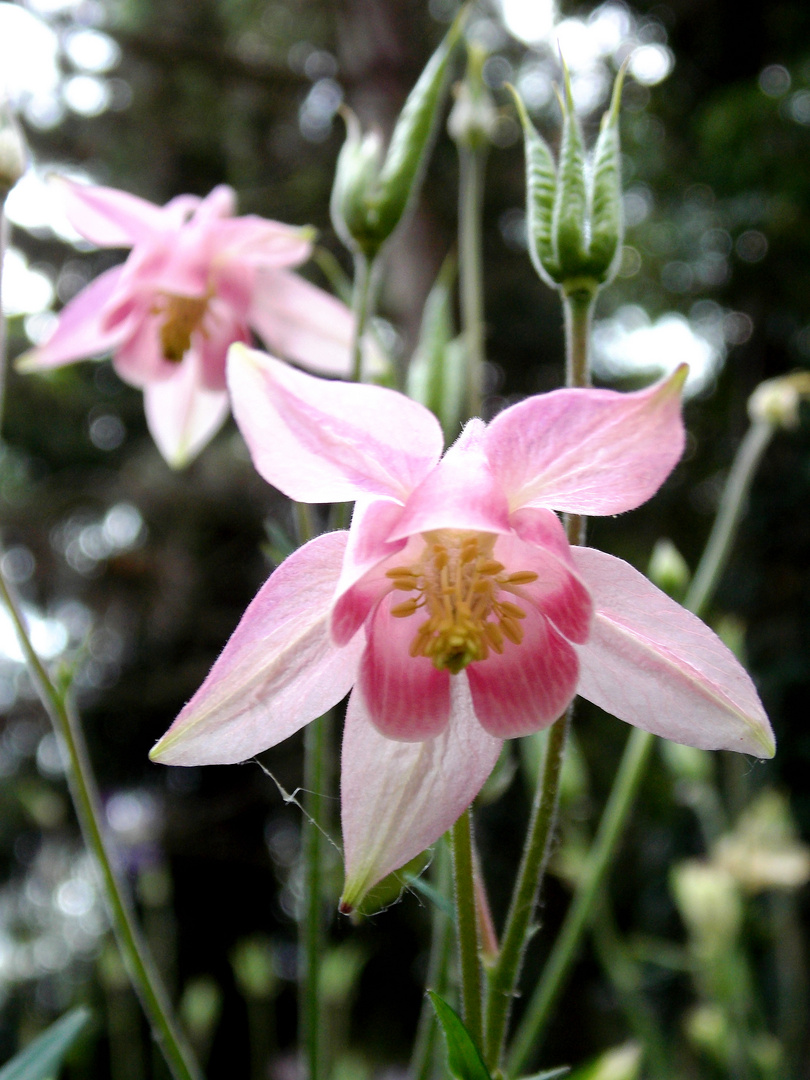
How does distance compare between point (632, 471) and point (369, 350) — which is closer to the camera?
point (632, 471)

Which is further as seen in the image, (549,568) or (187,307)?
(187,307)

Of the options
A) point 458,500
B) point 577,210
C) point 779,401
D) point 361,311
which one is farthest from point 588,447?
point 779,401

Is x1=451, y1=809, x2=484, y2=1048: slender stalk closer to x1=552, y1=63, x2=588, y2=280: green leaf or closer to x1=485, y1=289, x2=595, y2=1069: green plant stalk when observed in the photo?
x1=485, y1=289, x2=595, y2=1069: green plant stalk

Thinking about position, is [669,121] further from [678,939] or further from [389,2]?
[678,939]

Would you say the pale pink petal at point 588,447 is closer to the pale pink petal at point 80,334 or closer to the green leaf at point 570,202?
the green leaf at point 570,202

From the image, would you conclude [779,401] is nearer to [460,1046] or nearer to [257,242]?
[257,242]

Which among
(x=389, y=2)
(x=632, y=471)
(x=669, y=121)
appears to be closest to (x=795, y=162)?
(x=669, y=121)

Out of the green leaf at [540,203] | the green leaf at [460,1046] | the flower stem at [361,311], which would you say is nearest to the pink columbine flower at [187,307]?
the flower stem at [361,311]
